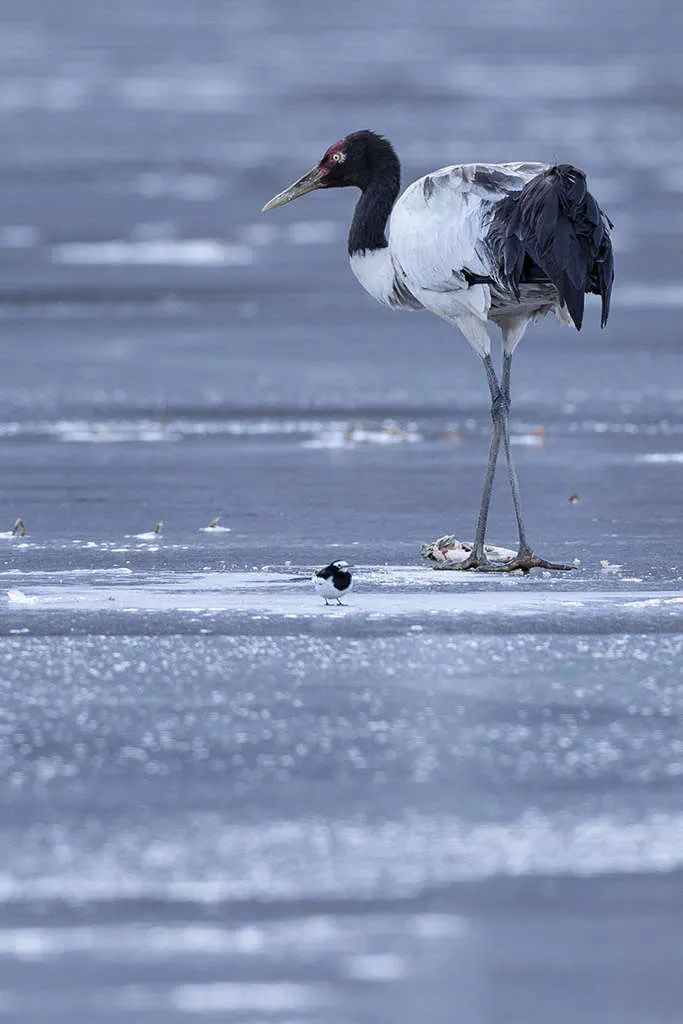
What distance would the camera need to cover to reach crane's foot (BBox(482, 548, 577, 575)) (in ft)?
30.4

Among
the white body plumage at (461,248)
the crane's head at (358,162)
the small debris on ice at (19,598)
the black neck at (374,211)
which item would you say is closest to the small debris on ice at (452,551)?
the white body plumage at (461,248)

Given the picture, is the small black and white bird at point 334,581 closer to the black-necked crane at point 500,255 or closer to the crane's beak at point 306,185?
the black-necked crane at point 500,255

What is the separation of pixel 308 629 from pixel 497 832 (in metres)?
2.33

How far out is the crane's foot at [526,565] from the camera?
9.27 metres

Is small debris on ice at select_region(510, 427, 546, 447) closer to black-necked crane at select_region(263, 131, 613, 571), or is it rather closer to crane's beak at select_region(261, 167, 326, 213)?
crane's beak at select_region(261, 167, 326, 213)

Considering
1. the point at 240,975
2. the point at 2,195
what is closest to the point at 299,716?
the point at 240,975

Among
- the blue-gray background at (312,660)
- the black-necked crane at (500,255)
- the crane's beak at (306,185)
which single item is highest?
the crane's beak at (306,185)

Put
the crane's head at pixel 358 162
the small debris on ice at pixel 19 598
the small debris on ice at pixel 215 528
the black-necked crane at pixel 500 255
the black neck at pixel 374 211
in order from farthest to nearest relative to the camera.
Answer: the crane's head at pixel 358 162
the black neck at pixel 374 211
the small debris on ice at pixel 215 528
the black-necked crane at pixel 500 255
the small debris on ice at pixel 19 598

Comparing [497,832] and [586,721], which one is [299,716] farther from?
[497,832]

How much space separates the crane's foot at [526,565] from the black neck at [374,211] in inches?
81.6

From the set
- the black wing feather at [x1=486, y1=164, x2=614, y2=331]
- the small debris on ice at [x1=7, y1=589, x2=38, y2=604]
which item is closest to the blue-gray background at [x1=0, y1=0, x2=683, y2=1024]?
the small debris on ice at [x1=7, y1=589, x2=38, y2=604]

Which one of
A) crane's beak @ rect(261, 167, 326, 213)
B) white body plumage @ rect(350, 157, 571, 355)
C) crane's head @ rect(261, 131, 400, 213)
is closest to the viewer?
white body plumage @ rect(350, 157, 571, 355)

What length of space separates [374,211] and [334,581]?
3053 millimetres

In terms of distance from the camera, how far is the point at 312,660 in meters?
7.61
